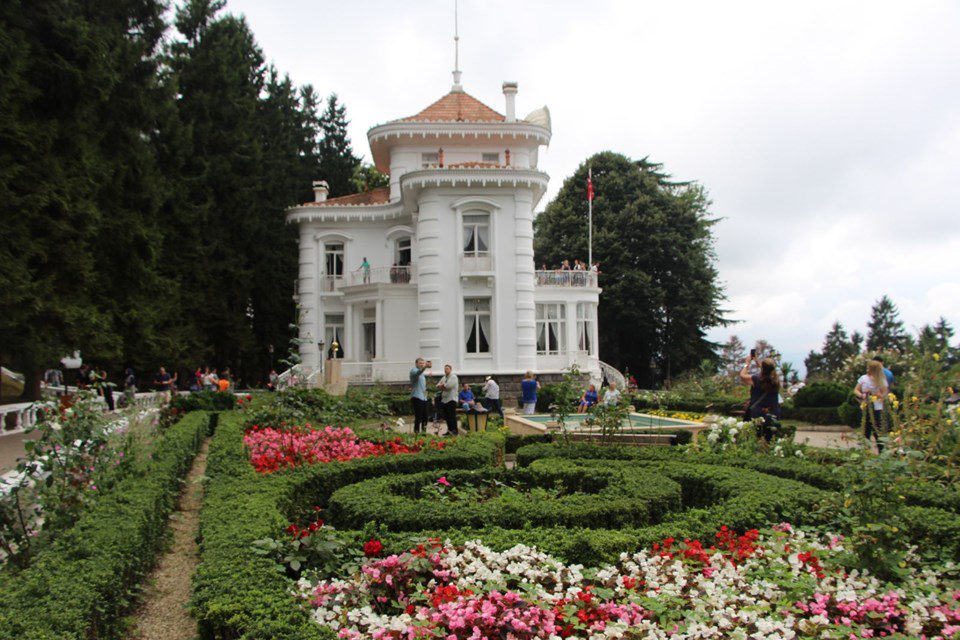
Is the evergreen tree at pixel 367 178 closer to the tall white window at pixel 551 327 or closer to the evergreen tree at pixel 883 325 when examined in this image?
the tall white window at pixel 551 327

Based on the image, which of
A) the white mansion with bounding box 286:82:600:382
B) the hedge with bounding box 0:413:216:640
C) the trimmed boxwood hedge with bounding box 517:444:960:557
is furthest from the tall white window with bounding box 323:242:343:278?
the hedge with bounding box 0:413:216:640

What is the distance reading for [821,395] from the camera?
21.1 meters

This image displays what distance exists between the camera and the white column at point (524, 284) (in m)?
28.3

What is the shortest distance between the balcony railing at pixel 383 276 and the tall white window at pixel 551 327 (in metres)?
5.53

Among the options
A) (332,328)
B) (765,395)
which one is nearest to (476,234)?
(332,328)

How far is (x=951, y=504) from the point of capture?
22.5 feet

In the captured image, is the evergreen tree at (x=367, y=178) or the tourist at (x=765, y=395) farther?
the evergreen tree at (x=367, y=178)

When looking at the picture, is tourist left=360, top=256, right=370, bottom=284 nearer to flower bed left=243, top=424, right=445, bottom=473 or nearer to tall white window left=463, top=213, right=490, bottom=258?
tall white window left=463, top=213, right=490, bottom=258

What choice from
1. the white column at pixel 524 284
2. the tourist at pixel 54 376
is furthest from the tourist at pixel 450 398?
the tourist at pixel 54 376

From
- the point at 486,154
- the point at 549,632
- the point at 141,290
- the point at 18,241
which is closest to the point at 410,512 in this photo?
the point at 549,632

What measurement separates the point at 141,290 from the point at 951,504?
66.8 feet

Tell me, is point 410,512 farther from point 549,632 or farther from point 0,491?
point 0,491

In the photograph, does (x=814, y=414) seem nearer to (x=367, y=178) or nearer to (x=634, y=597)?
(x=634, y=597)

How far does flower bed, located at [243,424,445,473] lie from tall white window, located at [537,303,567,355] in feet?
64.6
